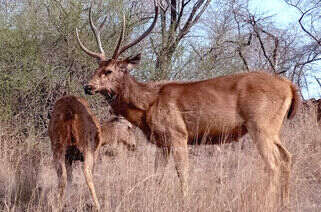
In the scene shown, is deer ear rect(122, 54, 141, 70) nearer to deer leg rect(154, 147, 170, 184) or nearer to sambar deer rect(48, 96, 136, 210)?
sambar deer rect(48, 96, 136, 210)

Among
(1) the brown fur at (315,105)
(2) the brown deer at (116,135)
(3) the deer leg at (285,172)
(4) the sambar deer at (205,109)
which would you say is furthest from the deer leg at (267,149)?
(1) the brown fur at (315,105)

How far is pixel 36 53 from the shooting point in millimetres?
10062

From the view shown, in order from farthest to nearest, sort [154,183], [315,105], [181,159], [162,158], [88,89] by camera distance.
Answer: [315,105], [162,158], [88,89], [181,159], [154,183]

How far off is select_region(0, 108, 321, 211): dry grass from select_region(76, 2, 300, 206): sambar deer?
0.30 m

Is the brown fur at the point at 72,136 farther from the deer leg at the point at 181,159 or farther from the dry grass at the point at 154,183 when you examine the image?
Answer: the deer leg at the point at 181,159

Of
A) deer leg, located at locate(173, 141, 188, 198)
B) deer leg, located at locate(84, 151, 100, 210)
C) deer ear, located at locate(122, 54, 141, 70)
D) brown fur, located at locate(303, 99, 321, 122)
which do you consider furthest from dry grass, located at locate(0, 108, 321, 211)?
brown fur, located at locate(303, 99, 321, 122)

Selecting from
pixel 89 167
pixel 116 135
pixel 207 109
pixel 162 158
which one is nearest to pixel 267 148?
pixel 207 109

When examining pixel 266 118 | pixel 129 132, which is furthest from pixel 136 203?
pixel 129 132

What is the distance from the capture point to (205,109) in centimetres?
671

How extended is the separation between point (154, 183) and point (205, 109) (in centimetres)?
166

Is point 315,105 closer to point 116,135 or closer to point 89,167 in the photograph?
point 116,135

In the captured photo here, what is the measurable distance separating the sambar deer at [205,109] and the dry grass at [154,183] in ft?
0.97

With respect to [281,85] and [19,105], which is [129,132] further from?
[281,85]

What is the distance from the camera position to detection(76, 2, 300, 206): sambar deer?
641 cm
